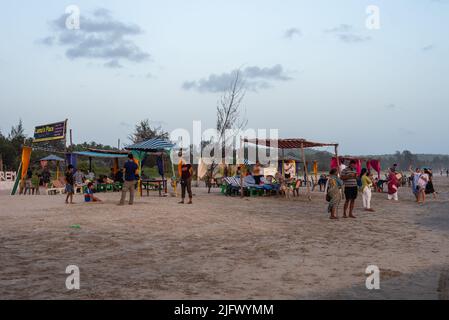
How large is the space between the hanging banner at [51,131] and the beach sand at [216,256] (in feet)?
40.8

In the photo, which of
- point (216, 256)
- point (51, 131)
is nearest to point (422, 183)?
point (216, 256)

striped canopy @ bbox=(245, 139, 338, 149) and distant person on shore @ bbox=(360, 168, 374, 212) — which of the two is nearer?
distant person on shore @ bbox=(360, 168, 374, 212)

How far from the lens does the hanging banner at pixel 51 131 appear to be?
956 inches

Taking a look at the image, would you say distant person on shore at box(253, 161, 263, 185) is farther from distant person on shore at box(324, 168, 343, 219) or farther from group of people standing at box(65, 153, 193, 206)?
distant person on shore at box(324, 168, 343, 219)

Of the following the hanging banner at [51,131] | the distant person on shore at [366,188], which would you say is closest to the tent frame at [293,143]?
the distant person on shore at [366,188]

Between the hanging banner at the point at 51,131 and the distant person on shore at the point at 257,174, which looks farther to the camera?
the hanging banner at the point at 51,131

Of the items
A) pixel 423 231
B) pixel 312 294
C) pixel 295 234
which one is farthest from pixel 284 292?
pixel 423 231

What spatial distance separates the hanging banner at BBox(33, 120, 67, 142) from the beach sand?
1243cm

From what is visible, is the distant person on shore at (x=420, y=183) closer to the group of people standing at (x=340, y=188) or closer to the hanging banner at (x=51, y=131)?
the group of people standing at (x=340, y=188)

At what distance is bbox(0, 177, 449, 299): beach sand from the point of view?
17.1 ft

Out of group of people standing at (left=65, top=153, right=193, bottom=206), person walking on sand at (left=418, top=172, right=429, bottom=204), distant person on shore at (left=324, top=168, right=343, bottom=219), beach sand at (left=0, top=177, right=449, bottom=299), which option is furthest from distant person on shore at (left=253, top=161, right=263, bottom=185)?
distant person on shore at (left=324, top=168, right=343, bottom=219)
